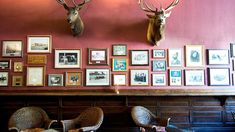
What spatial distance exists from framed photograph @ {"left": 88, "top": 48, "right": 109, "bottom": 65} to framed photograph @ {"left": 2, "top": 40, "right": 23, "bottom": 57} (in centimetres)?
152

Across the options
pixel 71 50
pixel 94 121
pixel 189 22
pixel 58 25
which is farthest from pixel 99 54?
pixel 189 22

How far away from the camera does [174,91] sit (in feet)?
17.5

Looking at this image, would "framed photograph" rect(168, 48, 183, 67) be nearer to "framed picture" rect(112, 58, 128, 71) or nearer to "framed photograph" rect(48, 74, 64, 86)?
"framed picture" rect(112, 58, 128, 71)

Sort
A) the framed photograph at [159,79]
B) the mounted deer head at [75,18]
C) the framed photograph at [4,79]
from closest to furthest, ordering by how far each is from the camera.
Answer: the mounted deer head at [75,18] → the framed photograph at [4,79] → the framed photograph at [159,79]

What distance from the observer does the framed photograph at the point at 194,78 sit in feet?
17.8

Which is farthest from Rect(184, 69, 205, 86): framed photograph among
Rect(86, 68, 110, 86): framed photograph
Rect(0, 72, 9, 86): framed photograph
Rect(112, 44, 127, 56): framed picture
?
Rect(0, 72, 9, 86): framed photograph

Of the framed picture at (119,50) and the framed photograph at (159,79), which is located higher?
the framed picture at (119,50)

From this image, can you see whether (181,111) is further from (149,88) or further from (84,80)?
(84,80)

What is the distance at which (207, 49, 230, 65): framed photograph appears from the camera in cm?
549

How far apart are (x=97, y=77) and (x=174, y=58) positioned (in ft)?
5.74

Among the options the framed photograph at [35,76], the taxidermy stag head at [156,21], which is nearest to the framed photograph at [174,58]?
the taxidermy stag head at [156,21]

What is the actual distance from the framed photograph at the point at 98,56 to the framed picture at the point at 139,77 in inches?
24.8

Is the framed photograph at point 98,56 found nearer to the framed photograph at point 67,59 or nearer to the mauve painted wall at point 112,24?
the mauve painted wall at point 112,24

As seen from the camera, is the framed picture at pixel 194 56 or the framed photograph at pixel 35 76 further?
the framed picture at pixel 194 56
